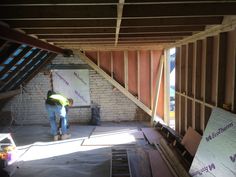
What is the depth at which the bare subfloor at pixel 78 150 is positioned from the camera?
13.3ft

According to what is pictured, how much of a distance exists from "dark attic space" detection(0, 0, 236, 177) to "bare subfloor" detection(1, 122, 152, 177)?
0.08ft

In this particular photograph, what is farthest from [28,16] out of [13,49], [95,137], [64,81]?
[64,81]

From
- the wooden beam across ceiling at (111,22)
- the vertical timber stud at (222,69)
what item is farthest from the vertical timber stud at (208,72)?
the wooden beam across ceiling at (111,22)

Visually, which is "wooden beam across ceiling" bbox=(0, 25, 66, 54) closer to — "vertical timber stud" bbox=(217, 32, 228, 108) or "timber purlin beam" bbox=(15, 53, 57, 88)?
"timber purlin beam" bbox=(15, 53, 57, 88)

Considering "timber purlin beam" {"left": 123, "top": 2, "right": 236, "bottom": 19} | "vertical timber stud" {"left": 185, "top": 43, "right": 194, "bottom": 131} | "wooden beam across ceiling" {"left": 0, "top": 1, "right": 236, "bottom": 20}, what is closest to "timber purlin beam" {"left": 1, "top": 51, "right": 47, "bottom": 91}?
"wooden beam across ceiling" {"left": 0, "top": 1, "right": 236, "bottom": 20}

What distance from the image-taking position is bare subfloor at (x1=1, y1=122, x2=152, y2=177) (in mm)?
4066

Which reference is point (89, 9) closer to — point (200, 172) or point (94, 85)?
point (200, 172)

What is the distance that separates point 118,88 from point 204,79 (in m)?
3.69

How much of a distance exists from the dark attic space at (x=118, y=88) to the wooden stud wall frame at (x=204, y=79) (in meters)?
0.02

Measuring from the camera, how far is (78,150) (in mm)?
5066

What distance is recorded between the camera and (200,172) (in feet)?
10.9

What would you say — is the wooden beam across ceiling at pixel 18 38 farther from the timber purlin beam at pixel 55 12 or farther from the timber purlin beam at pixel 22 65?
the timber purlin beam at pixel 22 65

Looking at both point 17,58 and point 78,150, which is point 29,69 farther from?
point 78,150

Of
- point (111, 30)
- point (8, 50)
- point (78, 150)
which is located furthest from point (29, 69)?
point (111, 30)
